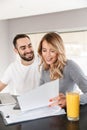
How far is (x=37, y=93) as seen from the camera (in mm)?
1088

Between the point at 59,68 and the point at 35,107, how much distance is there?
0.50m

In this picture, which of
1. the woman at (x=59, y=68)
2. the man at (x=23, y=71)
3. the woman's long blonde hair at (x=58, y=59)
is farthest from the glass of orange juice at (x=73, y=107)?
the man at (x=23, y=71)

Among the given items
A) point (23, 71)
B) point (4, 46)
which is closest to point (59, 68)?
point (23, 71)

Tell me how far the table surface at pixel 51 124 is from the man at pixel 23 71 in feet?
4.07

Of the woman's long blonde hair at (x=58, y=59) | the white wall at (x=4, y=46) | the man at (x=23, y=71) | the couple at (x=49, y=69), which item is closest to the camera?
the couple at (x=49, y=69)

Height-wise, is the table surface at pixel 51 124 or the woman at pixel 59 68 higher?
the woman at pixel 59 68

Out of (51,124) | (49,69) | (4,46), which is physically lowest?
(51,124)

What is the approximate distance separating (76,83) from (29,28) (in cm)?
208

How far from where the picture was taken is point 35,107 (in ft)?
3.70

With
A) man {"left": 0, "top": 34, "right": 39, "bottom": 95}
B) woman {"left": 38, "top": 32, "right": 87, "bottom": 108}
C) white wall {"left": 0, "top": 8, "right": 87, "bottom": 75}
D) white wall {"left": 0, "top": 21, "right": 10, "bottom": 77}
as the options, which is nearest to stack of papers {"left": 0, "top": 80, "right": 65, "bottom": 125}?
woman {"left": 38, "top": 32, "right": 87, "bottom": 108}

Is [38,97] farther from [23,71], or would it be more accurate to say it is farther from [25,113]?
Answer: [23,71]

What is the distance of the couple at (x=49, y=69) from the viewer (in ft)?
4.69

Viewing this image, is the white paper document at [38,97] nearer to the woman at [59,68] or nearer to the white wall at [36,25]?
the woman at [59,68]

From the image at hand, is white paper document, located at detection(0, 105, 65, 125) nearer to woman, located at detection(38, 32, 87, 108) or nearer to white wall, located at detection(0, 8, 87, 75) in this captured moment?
woman, located at detection(38, 32, 87, 108)
